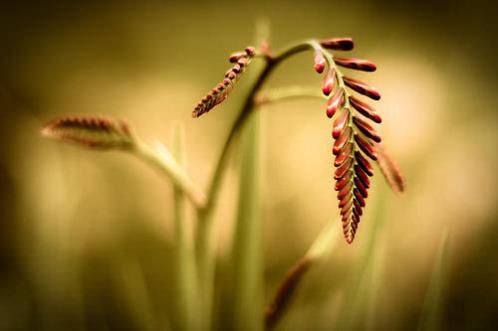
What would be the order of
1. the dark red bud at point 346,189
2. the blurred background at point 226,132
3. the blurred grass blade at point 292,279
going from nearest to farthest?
1. the dark red bud at point 346,189
2. the blurred grass blade at point 292,279
3. the blurred background at point 226,132

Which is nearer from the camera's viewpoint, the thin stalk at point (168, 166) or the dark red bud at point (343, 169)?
the dark red bud at point (343, 169)

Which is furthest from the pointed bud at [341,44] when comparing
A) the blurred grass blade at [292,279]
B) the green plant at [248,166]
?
the blurred grass blade at [292,279]

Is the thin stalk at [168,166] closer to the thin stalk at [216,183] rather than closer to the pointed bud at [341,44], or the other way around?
the thin stalk at [216,183]

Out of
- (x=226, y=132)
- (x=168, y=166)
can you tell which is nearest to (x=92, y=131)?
(x=168, y=166)

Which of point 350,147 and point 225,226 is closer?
point 350,147

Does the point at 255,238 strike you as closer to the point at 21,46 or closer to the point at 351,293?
the point at 351,293

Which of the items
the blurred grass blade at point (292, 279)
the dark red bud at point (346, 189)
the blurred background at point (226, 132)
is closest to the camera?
the dark red bud at point (346, 189)

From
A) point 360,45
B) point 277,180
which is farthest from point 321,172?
point 360,45

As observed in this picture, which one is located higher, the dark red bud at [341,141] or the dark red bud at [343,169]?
the dark red bud at [341,141]
